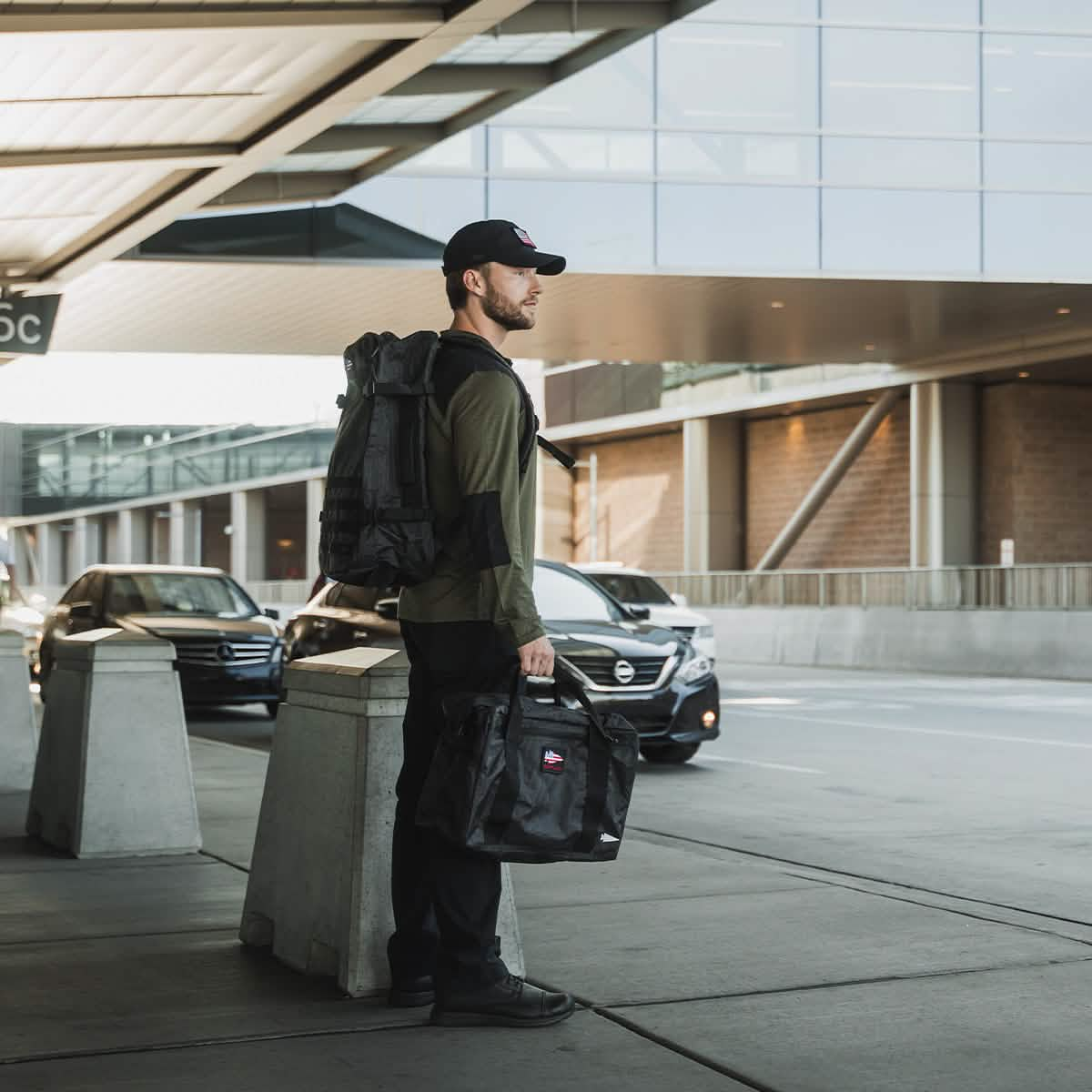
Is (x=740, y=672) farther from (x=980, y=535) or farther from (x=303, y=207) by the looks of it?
(x=303, y=207)

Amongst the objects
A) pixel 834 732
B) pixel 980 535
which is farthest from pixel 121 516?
pixel 834 732

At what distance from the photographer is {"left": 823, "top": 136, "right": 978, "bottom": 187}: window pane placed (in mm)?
26656

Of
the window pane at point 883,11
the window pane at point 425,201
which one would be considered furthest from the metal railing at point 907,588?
the window pane at point 425,201

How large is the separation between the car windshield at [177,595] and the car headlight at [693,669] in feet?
24.7

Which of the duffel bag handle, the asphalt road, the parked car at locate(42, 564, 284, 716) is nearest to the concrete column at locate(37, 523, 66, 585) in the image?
the parked car at locate(42, 564, 284, 716)

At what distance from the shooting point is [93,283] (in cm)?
2611

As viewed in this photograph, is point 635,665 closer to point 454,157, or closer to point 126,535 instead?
point 454,157

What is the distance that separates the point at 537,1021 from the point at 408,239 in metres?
20.7

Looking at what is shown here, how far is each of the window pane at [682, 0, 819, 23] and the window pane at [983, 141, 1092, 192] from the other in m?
3.35

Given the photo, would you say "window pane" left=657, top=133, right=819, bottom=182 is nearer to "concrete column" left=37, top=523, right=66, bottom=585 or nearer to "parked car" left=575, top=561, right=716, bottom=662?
"parked car" left=575, top=561, right=716, bottom=662

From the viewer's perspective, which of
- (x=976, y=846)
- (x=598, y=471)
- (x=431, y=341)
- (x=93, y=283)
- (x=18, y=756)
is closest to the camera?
(x=431, y=341)

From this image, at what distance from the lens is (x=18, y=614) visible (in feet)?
85.7

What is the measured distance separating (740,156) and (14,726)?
1764 centimetres

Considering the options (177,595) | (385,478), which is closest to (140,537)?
(177,595)
